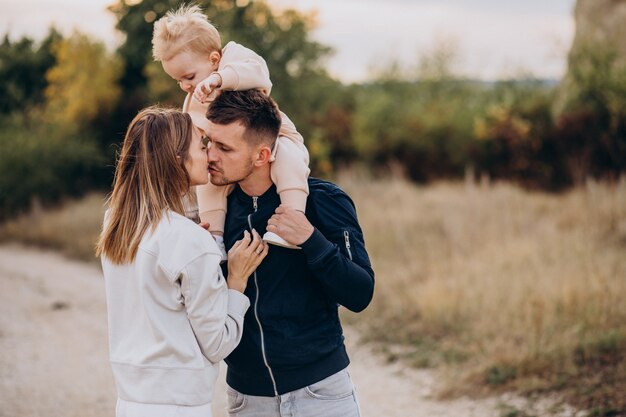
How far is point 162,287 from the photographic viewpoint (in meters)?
2.41

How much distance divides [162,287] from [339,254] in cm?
63

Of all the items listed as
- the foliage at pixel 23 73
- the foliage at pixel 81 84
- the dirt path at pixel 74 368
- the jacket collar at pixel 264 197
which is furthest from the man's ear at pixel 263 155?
the foliage at pixel 23 73

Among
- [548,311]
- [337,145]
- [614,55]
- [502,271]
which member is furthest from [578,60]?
[548,311]

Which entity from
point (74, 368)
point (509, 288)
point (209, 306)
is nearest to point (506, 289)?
point (509, 288)

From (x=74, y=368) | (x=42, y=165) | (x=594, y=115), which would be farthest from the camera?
(x=42, y=165)

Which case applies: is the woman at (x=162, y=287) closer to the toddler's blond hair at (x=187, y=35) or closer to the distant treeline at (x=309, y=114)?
the toddler's blond hair at (x=187, y=35)

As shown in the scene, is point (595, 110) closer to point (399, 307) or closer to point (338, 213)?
point (399, 307)

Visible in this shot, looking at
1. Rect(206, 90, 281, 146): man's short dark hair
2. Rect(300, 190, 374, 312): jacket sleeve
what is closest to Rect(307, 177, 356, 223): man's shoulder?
Rect(300, 190, 374, 312): jacket sleeve

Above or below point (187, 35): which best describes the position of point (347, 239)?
below

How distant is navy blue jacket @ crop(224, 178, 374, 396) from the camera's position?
2654mm

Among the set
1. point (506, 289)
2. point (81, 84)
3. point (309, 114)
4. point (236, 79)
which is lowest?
point (506, 289)

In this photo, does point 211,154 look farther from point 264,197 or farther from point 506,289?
point 506,289

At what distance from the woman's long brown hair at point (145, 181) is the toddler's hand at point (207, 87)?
0.45 metres

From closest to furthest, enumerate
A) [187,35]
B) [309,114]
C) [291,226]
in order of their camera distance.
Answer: [291,226], [187,35], [309,114]
